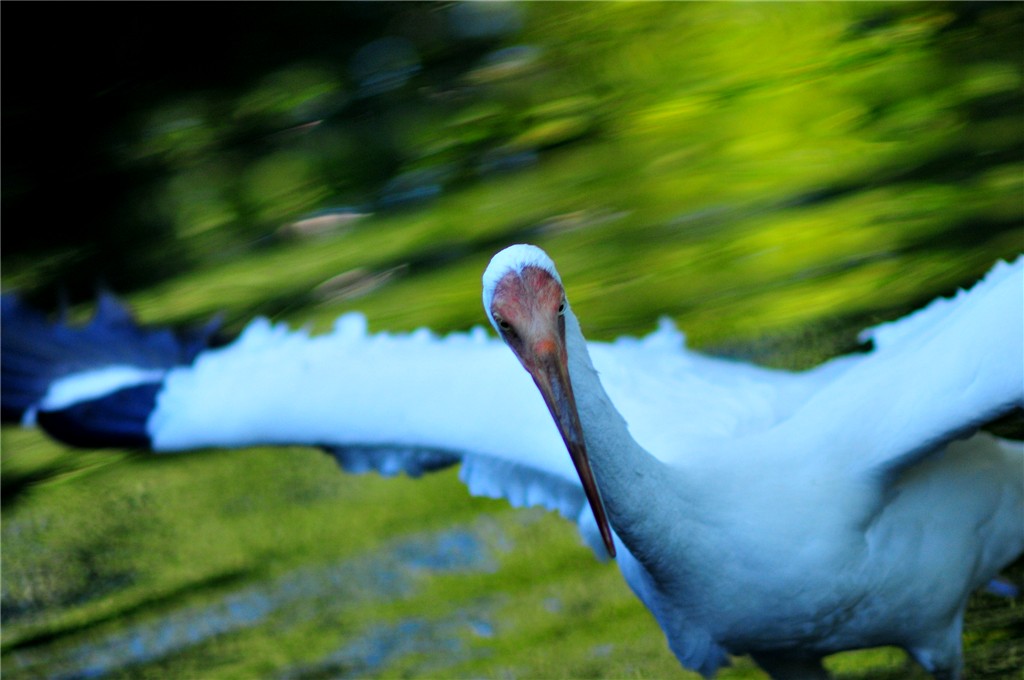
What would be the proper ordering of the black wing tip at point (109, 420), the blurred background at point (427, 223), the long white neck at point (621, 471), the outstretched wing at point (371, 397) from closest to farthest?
1. the long white neck at point (621, 471)
2. the outstretched wing at point (371, 397)
3. the black wing tip at point (109, 420)
4. the blurred background at point (427, 223)

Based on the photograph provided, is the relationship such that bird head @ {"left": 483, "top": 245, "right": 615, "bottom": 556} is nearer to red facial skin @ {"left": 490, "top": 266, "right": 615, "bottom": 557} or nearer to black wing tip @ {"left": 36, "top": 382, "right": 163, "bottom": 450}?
red facial skin @ {"left": 490, "top": 266, "right": 615, "bottom": 557}

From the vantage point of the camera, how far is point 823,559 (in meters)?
2.30

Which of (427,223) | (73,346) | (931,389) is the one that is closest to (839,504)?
(931,389)

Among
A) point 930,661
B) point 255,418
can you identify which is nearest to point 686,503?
point 930,661

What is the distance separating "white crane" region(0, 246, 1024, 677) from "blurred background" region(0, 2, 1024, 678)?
53cm

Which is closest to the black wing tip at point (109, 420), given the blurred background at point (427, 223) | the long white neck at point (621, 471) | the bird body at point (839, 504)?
the blurred background at point (427, 223)

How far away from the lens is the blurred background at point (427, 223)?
11.7 ft

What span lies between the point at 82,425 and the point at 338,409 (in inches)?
29.8

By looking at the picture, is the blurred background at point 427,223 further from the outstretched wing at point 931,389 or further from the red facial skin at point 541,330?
the red facial skin at point 541,330

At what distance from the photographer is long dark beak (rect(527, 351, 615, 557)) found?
1.86 metres

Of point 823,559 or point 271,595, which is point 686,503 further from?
point 271,595

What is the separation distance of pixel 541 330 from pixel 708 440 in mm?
740

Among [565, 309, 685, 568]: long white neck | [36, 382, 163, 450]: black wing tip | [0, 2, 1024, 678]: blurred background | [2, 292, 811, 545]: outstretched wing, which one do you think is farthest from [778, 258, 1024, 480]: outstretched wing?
[36, 382, 163, 450]: black wing tip

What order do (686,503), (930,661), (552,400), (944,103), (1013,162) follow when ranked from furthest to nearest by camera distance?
(944,103), (1013,162), (930,661), (686,503), (552,400)
